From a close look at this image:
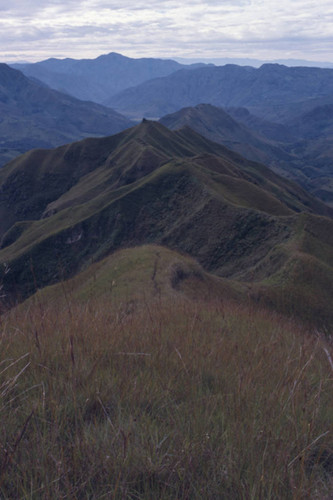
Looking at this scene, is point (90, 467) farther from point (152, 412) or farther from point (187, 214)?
point (187, 214)

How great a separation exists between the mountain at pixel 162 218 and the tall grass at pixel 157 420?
157 cm

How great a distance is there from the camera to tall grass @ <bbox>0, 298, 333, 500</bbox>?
8.35 feet

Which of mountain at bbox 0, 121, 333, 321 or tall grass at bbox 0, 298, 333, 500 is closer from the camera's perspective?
tall grass at bbox 0, 298, 333, 500

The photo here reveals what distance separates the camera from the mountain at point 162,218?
3534 cm

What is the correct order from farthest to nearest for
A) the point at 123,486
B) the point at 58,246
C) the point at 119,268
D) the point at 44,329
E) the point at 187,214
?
the point at 58,246
the point at 187,214
the point at 119,268
the point at 44,329
the point at 123,486

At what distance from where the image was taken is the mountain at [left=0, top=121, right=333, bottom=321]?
3534cm

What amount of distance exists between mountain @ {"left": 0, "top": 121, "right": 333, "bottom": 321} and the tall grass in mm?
1573

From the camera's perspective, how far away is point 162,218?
67688mm

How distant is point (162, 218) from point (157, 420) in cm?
6481

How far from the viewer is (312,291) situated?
32.6m

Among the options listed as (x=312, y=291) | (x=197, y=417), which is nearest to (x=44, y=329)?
(x=197, y=417)

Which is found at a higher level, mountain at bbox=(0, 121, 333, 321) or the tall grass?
the tall grass

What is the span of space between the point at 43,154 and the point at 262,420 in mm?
132350

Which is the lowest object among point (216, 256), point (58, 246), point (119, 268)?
point (58, 246)
